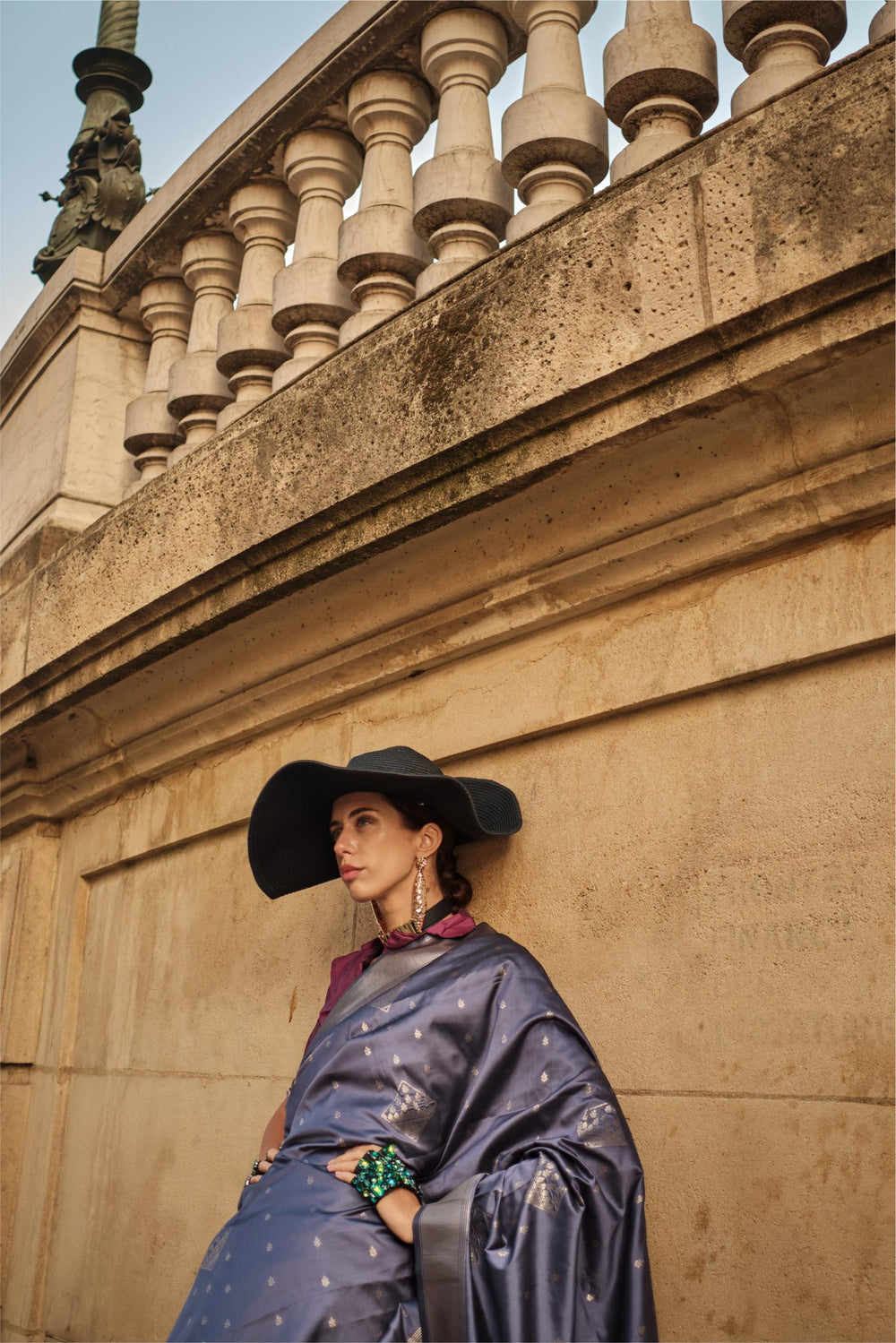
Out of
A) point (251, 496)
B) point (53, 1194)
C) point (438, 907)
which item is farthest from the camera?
point (53, 1194)

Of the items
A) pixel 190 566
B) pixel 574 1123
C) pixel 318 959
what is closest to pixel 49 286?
pixel 190 566

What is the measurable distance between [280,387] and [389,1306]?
2.26 metres

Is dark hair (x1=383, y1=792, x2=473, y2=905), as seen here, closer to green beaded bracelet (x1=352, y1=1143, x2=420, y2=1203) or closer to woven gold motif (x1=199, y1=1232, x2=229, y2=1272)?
green beaded bracelet (x1=352, y1=1143, x2=420, y2=1203)

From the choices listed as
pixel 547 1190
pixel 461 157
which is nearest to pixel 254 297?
pixel 461 157

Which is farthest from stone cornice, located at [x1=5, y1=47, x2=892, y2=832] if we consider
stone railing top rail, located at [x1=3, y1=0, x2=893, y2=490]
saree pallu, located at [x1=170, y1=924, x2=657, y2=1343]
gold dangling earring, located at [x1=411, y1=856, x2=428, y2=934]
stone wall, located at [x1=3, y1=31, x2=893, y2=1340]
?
saree pallu, located at [x1=170, y1=924, x2=657, y2=1343]

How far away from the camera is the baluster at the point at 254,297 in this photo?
371 cm

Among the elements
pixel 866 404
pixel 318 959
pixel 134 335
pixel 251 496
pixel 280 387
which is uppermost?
pixel 134 335

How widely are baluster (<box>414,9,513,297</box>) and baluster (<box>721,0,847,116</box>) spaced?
2.38 ft

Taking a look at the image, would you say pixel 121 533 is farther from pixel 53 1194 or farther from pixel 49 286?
pixel 53 1194

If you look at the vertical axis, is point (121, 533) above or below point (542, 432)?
above

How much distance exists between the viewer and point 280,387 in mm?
3406

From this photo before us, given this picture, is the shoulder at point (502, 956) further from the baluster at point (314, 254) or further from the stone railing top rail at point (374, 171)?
the baluster at point (314, 254)

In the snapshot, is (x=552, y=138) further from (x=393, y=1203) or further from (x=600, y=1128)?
(x=393, y=1203)

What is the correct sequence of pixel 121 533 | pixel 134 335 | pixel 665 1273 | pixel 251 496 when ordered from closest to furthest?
pixel 665 1273
pixel 251 496
pixel 121 533
pixel 134 335
